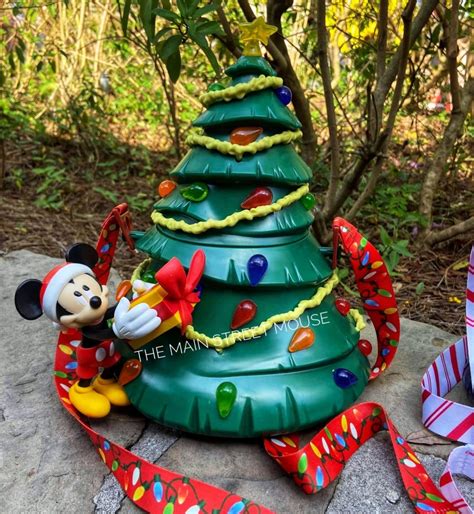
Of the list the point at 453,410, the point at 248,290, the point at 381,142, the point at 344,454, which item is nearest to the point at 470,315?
the point at 453,410

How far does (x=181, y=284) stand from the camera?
1.23 metres

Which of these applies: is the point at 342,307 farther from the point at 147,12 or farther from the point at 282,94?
the point at 147,12

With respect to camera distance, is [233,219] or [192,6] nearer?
[233,219]

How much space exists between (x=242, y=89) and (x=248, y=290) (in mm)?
508

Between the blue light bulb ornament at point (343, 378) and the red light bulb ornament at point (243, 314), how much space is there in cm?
26

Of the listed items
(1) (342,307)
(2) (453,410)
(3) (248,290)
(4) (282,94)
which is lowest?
(2) (453,410)

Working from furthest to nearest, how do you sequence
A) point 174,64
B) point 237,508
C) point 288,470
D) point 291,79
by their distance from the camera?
point 291,79 < point 174,64 < point 288,470 < point 237,508

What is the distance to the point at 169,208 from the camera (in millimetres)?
1449

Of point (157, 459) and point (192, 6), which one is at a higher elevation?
point (192, 6)

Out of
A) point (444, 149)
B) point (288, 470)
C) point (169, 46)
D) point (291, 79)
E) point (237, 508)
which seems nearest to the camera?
point (237, 508)

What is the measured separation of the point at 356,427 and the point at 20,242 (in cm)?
208

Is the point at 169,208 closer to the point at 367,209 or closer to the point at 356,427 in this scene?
the point at 356,427

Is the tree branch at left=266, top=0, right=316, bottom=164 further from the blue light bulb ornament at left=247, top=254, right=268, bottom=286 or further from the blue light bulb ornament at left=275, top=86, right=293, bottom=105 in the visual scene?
the blue light bulb ornament at left=247, top=254, right=268, bottom=286

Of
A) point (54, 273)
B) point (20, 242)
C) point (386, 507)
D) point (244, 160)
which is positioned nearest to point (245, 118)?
point (244, 160)
